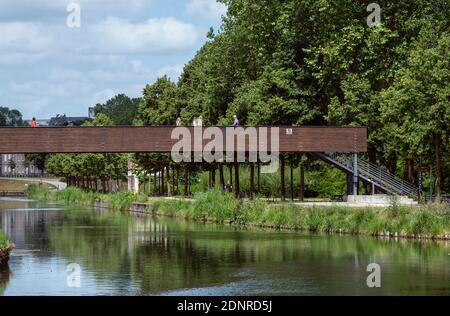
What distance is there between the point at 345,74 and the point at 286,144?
765 cm

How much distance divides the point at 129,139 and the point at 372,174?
54.3ft

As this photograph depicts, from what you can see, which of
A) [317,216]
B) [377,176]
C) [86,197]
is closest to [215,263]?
[317,216]

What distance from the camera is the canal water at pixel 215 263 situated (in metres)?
35.7

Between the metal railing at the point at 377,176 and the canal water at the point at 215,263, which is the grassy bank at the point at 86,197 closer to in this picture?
the metal railing at the point at 377,176

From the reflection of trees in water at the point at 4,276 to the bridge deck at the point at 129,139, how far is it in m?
24.3

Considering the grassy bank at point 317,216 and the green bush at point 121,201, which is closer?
the grassy bank at point 317,216

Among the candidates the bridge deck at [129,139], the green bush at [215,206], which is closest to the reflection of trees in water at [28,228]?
the bridge deck at [129,139]

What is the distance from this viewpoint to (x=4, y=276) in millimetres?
38969

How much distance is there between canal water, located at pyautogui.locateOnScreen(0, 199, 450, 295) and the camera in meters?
35.7

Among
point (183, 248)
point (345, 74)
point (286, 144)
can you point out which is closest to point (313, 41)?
point (345, 74)

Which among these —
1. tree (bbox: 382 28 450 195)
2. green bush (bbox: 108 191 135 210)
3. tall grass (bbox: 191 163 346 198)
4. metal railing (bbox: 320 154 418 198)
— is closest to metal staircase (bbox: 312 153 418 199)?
metal railing (bbox: 320 154 418 198)

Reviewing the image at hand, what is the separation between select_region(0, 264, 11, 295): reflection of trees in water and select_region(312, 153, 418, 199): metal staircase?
33.3m
